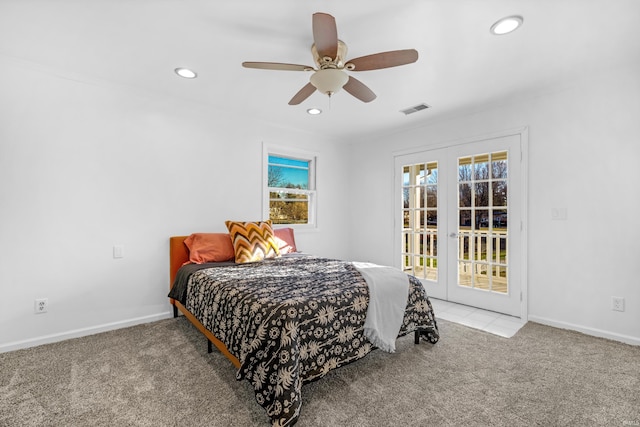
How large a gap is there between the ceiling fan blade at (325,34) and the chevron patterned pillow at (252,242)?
1973 mm

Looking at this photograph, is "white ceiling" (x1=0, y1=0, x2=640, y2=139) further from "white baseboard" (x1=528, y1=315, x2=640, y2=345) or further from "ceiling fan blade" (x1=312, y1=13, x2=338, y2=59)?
"white baseboard" (x1=528, y1=315, x2=640, y2=345)

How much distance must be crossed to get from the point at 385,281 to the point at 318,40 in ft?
5.64

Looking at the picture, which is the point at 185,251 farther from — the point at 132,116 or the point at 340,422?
the point at 340,422

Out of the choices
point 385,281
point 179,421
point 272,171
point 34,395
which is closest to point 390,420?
point 385,281

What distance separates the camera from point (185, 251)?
10.8ft

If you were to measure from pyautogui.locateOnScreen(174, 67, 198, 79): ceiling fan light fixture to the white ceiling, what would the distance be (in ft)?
0.24

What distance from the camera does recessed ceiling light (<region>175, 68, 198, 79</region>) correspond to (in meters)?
2.69

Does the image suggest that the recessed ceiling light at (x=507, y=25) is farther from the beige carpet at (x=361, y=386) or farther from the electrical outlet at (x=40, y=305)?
the electrical outlet at (x=40, y=305)

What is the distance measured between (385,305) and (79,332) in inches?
109

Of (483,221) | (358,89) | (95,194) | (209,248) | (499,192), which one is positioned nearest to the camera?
(358,89)

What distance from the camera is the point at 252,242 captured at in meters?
3.22

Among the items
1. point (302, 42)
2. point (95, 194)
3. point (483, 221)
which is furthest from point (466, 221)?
point (95, 194)

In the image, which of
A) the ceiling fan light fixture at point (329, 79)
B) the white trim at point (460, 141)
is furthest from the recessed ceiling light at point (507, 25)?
the white trim at point (460, 141)

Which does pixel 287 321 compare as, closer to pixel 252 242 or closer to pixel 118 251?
pixel 252 242
